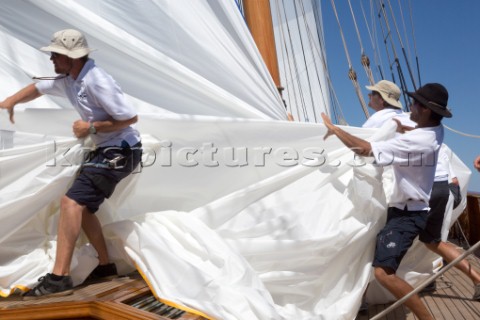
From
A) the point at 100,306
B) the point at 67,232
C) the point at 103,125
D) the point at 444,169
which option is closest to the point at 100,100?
the point at 103,125

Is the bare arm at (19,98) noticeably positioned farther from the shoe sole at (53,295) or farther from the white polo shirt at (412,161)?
the white polo shirt at (412,161)

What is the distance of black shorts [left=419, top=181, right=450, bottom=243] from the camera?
9.96ft

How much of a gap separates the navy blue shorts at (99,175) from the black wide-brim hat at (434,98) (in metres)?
1.23

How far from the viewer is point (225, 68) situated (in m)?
3.25

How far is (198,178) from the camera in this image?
303cm

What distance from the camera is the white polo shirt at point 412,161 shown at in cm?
260

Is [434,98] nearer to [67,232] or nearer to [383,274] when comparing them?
[383,274]

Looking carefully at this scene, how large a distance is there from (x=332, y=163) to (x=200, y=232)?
0.91 m

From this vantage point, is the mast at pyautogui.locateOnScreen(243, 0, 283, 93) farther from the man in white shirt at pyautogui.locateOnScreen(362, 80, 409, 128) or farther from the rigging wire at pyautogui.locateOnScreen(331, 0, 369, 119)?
the rigging wire at pyautogui.locateOnScreen(331, 0, 369, 119)

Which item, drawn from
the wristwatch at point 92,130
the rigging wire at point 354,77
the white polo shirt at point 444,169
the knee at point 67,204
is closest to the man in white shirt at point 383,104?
the white polo shirt at point 444,169

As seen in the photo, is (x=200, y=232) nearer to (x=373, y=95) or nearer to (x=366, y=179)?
(x=366, y=179)

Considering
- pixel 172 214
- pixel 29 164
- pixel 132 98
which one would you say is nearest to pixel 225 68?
pixel 132 98

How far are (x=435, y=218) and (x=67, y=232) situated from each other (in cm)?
176

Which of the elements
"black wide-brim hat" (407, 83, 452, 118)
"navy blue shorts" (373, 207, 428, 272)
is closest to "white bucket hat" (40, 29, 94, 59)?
"black wide-brim hat" (407, 83, 452, 118)
